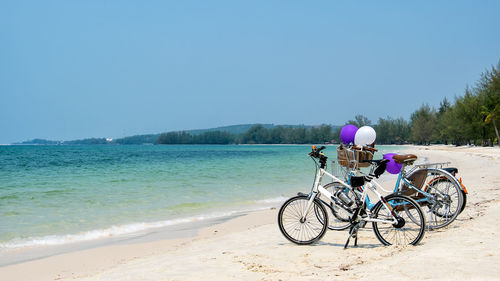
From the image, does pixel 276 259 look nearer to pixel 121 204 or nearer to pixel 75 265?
pixel 75 265

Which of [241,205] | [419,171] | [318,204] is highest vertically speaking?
[419,171]

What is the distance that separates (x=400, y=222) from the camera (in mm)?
4699

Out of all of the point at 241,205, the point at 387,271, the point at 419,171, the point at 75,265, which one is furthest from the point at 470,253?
the point at 241,205

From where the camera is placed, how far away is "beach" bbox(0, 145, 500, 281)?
370cm

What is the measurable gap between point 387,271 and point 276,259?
53.0 inches

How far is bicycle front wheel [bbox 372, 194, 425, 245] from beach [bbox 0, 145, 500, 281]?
0.15m

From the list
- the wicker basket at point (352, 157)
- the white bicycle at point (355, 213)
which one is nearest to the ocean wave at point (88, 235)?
the white bicycle at point (355, 213)

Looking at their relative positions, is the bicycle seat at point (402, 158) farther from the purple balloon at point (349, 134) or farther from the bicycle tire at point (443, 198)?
the purple balloon at point (349, 134)

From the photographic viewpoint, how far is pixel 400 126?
5212 inches

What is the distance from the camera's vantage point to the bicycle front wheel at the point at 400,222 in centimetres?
468

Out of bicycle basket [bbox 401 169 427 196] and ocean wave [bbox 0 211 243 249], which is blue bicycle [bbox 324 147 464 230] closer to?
bicycle basket [bbox 401 169 427 196]

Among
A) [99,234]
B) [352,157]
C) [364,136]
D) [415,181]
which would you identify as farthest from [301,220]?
[99,234]

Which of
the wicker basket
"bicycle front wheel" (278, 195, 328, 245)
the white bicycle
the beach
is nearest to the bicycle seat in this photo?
the white bicycle

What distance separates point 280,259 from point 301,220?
0.78m
